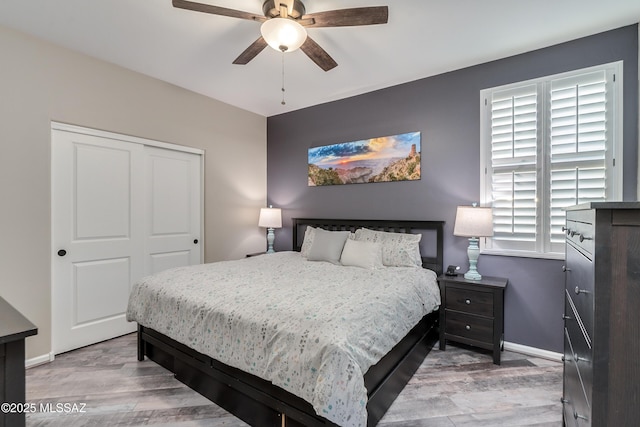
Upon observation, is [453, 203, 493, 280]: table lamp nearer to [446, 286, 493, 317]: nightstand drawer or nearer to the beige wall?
[446, 286, 493, 317]: nightstand drawer

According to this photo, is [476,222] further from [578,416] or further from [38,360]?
[38,360]

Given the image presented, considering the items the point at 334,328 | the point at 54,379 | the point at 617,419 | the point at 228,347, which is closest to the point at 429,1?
the point at 334,328

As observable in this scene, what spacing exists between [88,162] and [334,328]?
118 inches

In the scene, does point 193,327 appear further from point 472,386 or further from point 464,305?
point 464,305

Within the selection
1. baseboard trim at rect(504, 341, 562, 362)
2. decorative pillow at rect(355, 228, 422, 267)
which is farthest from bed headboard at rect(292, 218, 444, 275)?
baseboard trim at rect(504, 341, 562, 362)

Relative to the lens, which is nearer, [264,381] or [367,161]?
[264,381]

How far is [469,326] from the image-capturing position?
2.67 metres

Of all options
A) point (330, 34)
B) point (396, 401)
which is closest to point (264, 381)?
point (396, 401)

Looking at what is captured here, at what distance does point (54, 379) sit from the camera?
234 cm

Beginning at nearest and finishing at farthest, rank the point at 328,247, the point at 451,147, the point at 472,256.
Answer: the point at 472,256 → the point at 451,147 → the point at 328,247

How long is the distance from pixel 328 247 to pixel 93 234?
2.42m

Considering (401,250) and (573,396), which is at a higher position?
(401,250)

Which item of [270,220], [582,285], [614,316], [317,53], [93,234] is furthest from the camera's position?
[270,220]

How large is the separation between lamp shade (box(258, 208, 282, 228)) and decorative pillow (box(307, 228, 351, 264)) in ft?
3.37
